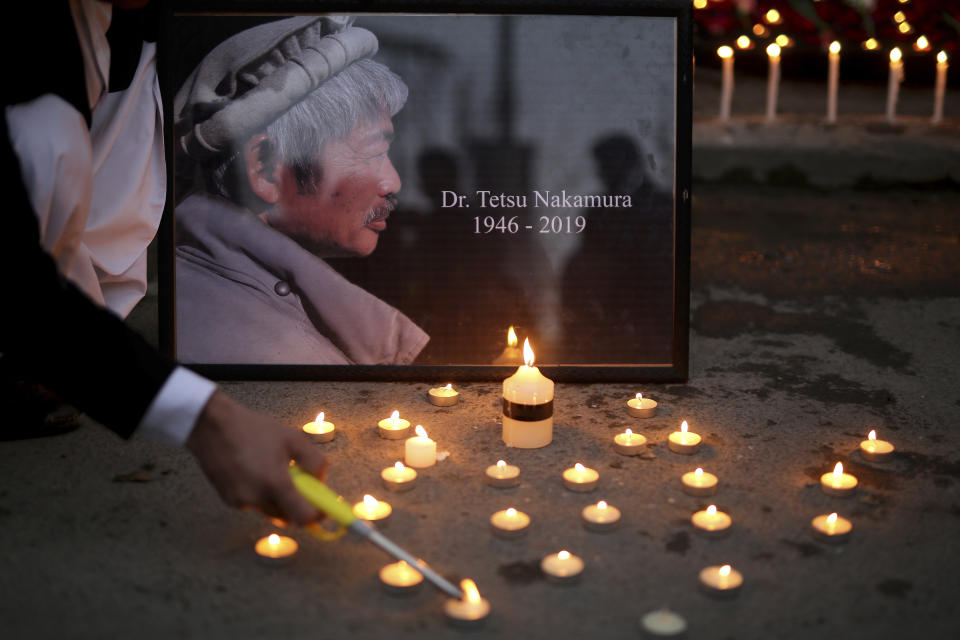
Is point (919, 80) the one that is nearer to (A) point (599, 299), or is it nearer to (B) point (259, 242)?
(A) point (599, 299)

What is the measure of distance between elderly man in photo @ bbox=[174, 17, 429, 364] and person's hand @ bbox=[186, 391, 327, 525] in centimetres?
93

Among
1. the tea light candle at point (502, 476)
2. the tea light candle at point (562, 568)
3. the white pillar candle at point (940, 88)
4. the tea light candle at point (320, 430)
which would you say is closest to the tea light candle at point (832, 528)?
the tea light candle at point (562, 568)

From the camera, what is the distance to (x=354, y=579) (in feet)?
5.26

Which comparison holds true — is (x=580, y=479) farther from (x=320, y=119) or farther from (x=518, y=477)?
(x=320, y=119)

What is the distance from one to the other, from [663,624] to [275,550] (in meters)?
0.64

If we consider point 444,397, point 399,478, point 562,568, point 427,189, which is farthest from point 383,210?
point 562,568

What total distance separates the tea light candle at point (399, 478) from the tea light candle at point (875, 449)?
94cm

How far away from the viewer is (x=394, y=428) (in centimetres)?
214

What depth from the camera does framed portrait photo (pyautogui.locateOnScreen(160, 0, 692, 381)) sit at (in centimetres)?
235

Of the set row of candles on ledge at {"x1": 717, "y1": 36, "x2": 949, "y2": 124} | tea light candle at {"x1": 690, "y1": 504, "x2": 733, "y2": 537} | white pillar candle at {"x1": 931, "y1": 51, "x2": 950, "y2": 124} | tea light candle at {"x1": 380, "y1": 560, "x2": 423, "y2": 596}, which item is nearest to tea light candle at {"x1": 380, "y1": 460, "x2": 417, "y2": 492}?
tea light candle at {"x1": 380, "y1": 560, "x2": 423, "y2": 596}

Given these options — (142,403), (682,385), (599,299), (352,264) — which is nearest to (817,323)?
(682,385)

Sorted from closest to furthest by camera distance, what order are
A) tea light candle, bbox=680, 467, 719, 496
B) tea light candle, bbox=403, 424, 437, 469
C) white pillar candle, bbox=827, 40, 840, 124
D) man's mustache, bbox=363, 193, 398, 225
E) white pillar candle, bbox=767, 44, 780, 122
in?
tea light candle, bbox=680, 467, 719, 496, tea light candle, bbox=403, 424, 437, 469, man's mustache, bbox=363, 193, 398, 225, white pillar candle, bbox=827, 40, 840, 124, white pillar candle, bbox=767, 44, 780, 122

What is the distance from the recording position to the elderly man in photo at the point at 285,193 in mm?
2340

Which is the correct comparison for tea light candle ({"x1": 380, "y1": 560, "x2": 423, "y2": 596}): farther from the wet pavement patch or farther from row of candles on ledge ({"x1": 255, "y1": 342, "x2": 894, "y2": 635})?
the wet pavement patch
